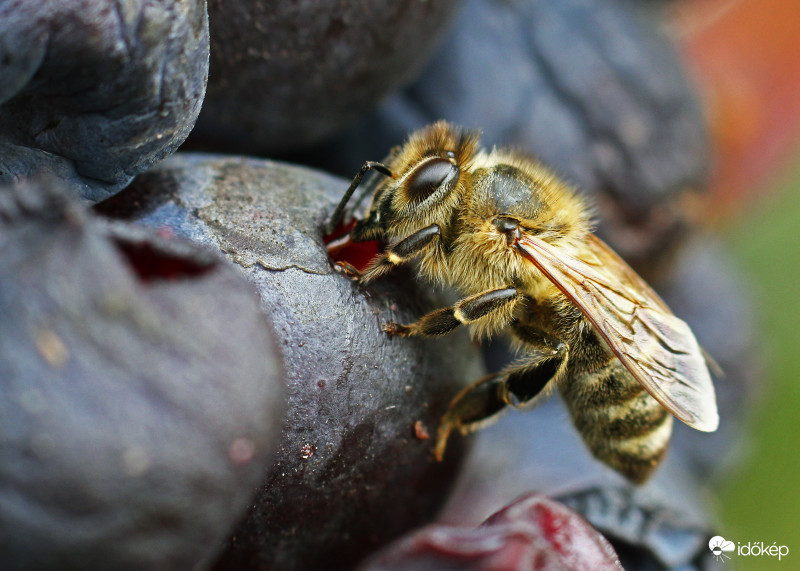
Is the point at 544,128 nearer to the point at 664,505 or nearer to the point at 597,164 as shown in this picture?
the point at 597,164

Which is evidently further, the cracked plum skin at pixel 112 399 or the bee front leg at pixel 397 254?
the bee front leg at pixel 397 254

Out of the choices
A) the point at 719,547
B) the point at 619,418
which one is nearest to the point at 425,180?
the point at 619,418

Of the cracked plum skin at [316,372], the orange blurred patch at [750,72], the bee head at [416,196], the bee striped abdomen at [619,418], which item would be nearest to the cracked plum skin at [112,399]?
the cracked plum skin at [316,372]

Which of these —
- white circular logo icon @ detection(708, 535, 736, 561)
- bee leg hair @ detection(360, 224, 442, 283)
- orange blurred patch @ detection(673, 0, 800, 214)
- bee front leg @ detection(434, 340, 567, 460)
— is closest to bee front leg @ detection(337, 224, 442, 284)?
bee leg hair @ detection(360, 224, 442, 283)

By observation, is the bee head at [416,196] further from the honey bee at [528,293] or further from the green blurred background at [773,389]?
the green blurred background at [773,389]

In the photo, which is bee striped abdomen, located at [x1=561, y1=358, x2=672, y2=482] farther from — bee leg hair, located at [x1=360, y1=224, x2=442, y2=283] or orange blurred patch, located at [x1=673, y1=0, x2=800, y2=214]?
orange blurred patch, located at [x1=673, y1=0, x2=800, y2=214]

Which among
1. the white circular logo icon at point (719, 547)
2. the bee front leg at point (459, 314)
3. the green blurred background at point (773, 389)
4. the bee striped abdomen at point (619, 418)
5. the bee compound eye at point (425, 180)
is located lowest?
the green blurred background at point (773, 389)

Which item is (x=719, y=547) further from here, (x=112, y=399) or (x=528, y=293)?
(x=112, y=399)
